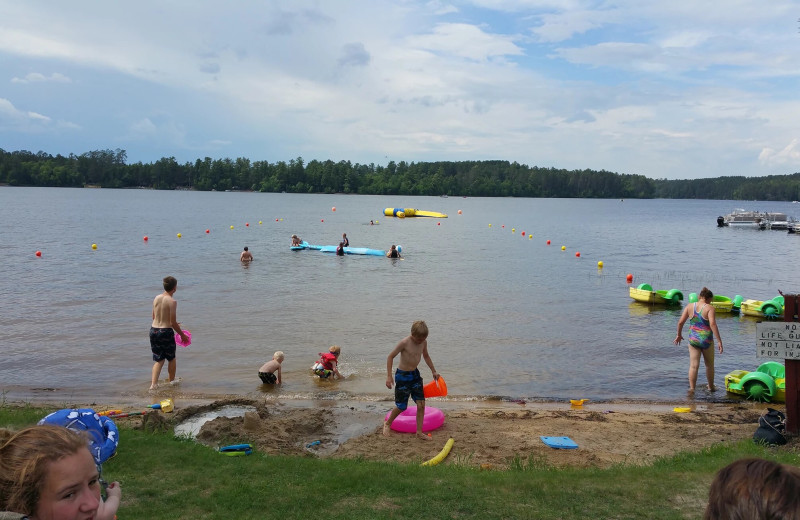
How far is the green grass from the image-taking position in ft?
16.2

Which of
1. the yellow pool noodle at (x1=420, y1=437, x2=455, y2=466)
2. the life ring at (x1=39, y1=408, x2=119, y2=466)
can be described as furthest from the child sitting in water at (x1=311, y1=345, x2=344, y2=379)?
the life ring at (x1=39, y1=408, x2=119, y2=466)

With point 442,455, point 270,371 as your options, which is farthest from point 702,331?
point 270,371

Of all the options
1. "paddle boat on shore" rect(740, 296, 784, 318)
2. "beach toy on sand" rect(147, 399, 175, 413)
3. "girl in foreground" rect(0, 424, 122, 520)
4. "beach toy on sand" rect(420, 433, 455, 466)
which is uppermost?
"girl in foreground" rect(0, 424, 122, 520)

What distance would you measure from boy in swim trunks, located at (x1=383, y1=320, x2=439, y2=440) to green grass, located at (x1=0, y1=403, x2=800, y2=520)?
175 cm

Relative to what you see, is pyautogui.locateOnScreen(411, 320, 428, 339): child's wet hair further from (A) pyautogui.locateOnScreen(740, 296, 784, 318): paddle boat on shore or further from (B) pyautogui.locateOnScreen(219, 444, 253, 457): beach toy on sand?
(A) pyautogui.locateOnScreen(740, 296, 784, 318): paddle boat on shore

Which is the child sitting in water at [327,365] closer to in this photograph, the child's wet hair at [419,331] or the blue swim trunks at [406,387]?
the blue swim trunks at [406,387]

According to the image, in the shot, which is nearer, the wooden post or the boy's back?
the wooden post

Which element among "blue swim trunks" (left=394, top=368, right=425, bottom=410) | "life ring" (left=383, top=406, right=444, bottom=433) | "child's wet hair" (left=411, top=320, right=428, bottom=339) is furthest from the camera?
"life ring" (left=383, top=406, right=444, bottom=433)

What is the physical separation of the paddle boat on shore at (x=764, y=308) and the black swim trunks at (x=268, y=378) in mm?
14515

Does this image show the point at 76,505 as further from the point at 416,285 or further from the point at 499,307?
the point at 416,285

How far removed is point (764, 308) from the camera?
18203 millimetres

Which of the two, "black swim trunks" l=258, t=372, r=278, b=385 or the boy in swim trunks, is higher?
the boy in swim trunks

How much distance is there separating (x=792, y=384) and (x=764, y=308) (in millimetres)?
12344

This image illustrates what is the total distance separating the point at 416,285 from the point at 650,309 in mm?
8971
